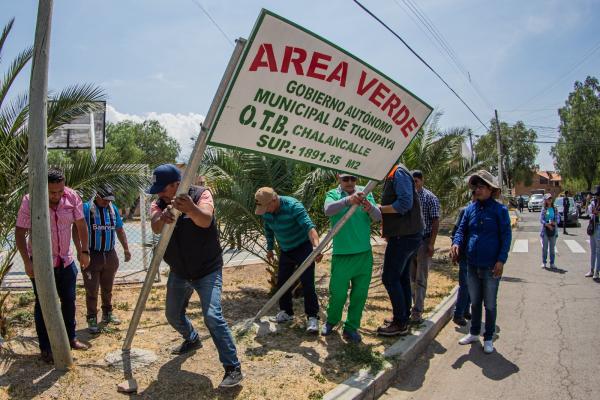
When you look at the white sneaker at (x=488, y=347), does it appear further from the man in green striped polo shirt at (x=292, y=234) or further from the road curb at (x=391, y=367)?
the man in green striped polo shirt at (x=292, y=234)

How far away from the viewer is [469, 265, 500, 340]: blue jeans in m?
4.65

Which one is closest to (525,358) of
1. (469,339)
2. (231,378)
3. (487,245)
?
(469,339)

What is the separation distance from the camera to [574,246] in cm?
1411

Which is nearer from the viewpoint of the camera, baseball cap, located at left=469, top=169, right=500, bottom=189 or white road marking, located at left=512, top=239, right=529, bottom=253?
baseball cap, located at left=469, top=169, right=500, bottom=189

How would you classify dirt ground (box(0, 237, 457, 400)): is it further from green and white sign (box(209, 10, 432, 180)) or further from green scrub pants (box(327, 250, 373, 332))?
green and white sign (box(209, 10, 432, 180))

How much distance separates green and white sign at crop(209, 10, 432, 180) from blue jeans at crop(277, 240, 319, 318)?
1.32 metres

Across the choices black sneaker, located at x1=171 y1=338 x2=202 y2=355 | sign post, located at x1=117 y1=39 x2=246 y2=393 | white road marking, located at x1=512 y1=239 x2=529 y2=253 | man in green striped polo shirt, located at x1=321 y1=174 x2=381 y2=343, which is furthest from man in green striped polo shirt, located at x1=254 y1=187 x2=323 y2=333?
white road marking, located at x1=512 y1=239 x2=529 y2=253

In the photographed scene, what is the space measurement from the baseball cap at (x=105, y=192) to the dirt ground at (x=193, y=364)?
58.4 inches

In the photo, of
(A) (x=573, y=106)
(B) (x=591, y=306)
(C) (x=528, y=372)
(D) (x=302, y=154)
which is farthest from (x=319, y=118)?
(A) (x=573, y=106)

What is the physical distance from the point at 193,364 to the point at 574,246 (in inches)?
544

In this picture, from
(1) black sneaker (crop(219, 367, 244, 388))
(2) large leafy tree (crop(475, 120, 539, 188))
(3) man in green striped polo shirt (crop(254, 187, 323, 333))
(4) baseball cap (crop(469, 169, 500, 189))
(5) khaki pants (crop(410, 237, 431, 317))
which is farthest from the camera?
(2) large leafy tree (crop(475, 120, 539, 188))

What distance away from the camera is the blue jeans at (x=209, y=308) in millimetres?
3475

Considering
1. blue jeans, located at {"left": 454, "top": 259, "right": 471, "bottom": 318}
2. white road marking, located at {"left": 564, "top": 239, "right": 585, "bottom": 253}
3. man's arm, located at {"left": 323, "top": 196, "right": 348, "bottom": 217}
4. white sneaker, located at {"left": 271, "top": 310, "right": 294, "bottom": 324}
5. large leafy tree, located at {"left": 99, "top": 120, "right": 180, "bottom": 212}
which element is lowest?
white sneaker, located at {"left": 271, "top": 310, "right": 294, "bottom": 324}

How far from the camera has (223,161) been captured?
703cm
